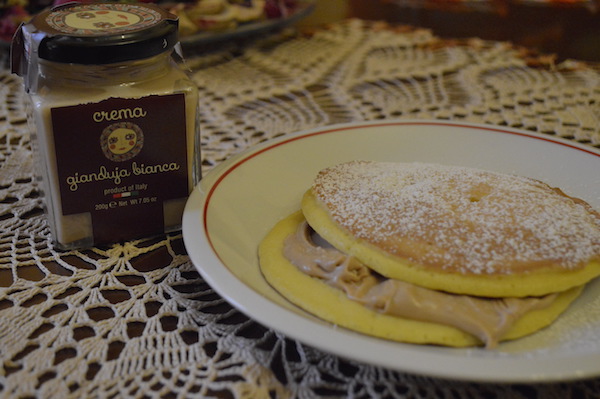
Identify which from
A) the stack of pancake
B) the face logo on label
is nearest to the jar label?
the face logo on label

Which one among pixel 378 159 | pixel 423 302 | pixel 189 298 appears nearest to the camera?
pixel 423 302

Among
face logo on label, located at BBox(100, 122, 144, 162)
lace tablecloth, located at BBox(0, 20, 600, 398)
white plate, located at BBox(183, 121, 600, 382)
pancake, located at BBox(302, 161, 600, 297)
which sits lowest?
lace tablecloth, located at BBox(0, 20, 600, 398)

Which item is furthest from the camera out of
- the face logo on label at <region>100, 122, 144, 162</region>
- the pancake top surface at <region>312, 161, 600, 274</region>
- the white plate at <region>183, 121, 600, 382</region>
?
the face logo on label at <region>100, 122, 144, 162</region>

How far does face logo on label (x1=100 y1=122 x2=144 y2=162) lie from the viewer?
0.74m

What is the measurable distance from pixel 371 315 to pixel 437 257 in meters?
0.09

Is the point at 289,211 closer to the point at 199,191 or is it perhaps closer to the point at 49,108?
the point at 199,191

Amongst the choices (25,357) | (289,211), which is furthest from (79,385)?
(289,211)

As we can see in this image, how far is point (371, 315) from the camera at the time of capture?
24.0 inches

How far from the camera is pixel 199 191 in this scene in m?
0.79

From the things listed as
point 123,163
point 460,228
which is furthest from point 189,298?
point 460,228

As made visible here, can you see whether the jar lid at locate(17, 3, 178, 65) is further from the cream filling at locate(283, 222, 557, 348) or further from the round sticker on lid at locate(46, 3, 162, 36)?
the cream filling at locate(283, 222, 557, 348)

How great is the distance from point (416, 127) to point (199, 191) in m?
0.40

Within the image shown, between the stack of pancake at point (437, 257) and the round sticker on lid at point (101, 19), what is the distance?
30 cm

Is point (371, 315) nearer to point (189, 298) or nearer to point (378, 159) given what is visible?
point (189, 298)
